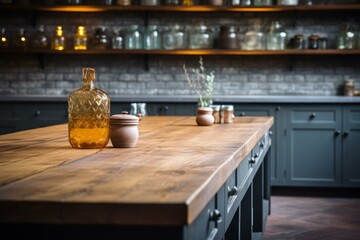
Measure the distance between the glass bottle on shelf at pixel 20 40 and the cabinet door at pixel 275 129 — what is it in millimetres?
2424

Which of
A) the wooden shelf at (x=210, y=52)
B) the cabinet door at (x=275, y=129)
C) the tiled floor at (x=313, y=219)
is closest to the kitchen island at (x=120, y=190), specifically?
the tiled floor at (x=313, y=219)

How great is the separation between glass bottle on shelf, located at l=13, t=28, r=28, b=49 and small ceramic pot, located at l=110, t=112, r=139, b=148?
4931mm

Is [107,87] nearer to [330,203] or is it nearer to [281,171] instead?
[281,171]

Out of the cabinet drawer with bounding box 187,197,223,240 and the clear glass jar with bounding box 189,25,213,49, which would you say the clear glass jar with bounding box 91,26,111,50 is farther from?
the cabinet drawer with bounding box 187,197,223,240

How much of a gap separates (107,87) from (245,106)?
1.69 metres

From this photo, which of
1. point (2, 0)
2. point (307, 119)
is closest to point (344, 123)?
point (307, 119)

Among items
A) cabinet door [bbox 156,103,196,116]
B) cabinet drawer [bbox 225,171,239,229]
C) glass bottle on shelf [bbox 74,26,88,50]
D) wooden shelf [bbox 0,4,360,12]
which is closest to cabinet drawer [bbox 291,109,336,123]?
cabinet door [bbox 156,103,196,116]

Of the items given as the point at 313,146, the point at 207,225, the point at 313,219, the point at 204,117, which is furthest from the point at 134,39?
the point at 207,225

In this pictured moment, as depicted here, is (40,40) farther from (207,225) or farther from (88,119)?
(207,225)

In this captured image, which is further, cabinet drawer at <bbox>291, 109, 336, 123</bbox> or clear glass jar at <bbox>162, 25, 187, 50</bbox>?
clear glass jar at <bbox>162, 25, 187, 50</bbox>

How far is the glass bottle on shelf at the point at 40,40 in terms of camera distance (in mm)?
7137

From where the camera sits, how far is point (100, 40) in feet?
23.4

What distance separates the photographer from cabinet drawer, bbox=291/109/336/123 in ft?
20.6

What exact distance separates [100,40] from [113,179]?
564 centimetres
